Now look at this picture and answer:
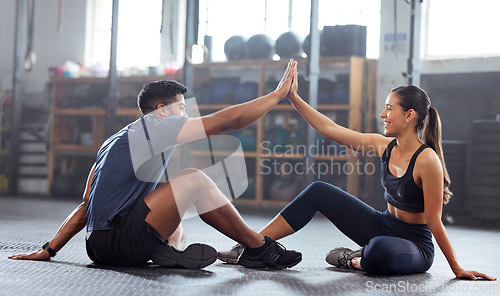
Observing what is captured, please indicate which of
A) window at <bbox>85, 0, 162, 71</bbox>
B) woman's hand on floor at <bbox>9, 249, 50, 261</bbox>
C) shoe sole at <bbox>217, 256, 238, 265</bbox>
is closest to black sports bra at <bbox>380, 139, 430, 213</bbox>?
shoe sole at <bbox>217, 256, 238, 265</bbox>

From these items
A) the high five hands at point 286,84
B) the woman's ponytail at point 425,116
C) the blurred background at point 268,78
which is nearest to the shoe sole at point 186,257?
the high five hands at point 286,84

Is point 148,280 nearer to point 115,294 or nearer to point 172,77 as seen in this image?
point 115,294

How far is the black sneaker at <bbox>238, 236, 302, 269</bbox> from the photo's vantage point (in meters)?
2.71

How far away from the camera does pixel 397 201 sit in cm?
266

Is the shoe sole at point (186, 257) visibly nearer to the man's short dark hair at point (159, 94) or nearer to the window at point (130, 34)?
the man's short dark hair at point (159, 94)

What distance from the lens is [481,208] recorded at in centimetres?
601

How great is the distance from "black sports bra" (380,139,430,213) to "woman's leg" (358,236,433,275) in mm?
162

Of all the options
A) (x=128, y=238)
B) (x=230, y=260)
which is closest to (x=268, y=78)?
(x=230, y=260)

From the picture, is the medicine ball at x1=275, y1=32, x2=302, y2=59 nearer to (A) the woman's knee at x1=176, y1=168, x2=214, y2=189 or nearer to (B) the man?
(B) the man

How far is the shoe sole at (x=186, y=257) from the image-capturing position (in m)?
2.68

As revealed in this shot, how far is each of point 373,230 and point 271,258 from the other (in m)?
0.52

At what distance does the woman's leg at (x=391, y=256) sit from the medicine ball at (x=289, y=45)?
467 centimetres

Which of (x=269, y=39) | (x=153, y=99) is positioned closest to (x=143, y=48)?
(x=269, y=39)

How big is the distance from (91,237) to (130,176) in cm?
33
